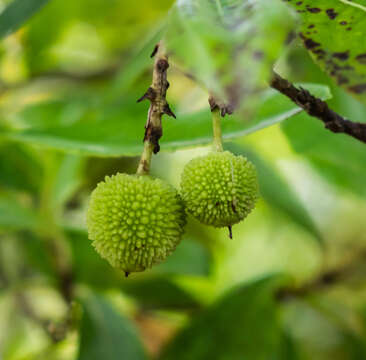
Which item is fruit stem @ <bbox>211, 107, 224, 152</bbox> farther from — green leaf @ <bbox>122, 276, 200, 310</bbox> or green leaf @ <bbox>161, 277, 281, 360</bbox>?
green leaf @ <bbox>122, 276, 200, 310</bbox>

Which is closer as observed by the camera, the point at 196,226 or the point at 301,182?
the point at 196,226

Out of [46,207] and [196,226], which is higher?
[46,207]

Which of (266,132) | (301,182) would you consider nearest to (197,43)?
(266,132)

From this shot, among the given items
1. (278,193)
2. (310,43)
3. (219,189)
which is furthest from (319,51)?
(278,193)

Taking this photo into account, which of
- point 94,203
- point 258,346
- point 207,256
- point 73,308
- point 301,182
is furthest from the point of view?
point 301,182

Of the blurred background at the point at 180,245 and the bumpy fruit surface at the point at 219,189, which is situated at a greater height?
the bumpy fruit surface at the point at 219,189

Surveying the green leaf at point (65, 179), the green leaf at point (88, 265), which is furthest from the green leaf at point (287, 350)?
the green leaf at point (65, 179)

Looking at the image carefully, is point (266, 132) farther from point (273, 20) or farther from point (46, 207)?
point (273, 20)

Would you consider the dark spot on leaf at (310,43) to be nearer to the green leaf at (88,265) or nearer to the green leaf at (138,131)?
the green leaf at (138,131)
